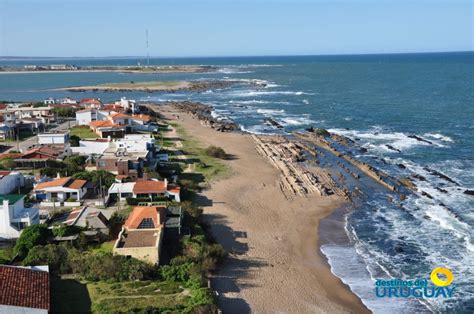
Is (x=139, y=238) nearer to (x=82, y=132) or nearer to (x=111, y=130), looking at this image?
(x=111, y=130)

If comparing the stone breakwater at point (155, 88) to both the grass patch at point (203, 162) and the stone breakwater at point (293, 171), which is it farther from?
the stone breakwater at point (293, 171)

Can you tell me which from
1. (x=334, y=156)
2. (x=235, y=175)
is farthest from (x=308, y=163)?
(x=235, y=175)

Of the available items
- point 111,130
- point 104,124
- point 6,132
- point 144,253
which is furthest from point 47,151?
point 144,253

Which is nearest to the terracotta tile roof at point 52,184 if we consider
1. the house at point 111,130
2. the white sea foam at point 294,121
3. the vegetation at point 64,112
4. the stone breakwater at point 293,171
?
the stone breakwater at point 293,171

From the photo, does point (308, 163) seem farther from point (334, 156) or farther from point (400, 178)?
point (400, 178)

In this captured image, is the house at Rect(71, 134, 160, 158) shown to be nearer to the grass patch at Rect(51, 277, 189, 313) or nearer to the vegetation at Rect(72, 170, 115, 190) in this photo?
the vegetation at Rect(72, 170, 115, 190)

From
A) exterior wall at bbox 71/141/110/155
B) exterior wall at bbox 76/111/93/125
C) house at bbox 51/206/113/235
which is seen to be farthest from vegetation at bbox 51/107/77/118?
house at bbox 51/206/113/235

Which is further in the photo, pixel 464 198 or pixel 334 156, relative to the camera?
pixel 334 156
